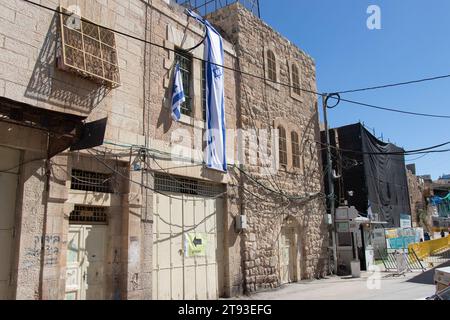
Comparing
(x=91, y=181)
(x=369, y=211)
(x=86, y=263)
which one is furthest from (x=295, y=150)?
(x=86, y=263)

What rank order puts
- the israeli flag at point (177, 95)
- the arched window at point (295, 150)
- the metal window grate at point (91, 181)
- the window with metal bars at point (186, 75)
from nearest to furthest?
1. the metal window grate at point (91, 181)
2. the israeli flag at point (177, 95)
3. the window with metal bars at point (186, 75)
4. the arched window at point (295, 150)

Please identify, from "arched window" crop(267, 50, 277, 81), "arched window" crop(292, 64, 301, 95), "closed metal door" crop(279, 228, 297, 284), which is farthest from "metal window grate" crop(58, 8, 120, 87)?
"arched window" crop(292, 64, 301, 95)

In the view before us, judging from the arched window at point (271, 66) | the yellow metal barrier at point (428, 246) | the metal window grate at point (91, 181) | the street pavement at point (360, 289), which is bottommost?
the street pavement at point (360, 289)

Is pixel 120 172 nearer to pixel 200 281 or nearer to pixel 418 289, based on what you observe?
pixel 200 281

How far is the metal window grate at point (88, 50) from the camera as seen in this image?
830cm

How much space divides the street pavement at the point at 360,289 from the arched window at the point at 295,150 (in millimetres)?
4585

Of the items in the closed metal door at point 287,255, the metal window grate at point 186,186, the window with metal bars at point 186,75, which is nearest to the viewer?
the metal window grate at point 186,186

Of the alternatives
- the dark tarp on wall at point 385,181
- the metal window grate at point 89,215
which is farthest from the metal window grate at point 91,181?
the dark tarp on wall at point 385,181

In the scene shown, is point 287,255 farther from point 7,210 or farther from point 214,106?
point 7,210

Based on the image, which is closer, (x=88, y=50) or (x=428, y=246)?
(x=88, y=50)

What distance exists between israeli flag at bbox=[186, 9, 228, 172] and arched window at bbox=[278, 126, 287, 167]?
3685mm

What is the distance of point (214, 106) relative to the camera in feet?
40.2

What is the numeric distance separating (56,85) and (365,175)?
19.4 m

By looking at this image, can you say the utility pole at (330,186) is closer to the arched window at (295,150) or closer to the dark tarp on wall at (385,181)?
the arched window at (295,150)
